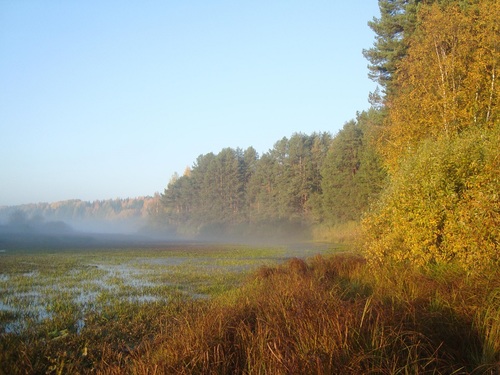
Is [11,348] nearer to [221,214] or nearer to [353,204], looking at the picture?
[353,204]

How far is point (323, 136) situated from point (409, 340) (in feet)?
230

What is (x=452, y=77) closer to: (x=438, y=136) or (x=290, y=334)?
(x=438, y=136)

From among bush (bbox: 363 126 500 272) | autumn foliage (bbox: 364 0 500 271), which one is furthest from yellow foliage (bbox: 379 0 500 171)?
bush (bbox: 363 126 500 272)

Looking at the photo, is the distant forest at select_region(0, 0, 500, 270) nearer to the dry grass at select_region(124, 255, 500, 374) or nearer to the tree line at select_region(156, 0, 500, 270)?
the tree line at select_region(156, 0, 500, 270)

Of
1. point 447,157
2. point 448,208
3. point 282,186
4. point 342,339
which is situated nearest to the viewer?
point 342,339

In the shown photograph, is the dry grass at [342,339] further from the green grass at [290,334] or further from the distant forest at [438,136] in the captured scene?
the distant forest at [438,136]

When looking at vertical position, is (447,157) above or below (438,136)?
below

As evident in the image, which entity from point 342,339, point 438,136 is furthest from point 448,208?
point 342,339

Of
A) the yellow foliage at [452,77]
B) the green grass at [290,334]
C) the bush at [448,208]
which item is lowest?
the green grass at [290,334]

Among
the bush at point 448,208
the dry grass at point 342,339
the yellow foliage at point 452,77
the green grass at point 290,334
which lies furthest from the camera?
the yellow foliage at point 452,77

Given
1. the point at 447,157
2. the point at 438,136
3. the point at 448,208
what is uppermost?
the point at 438,136

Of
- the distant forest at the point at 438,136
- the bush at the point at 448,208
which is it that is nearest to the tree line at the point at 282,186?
the distant forest at the point at 438,136

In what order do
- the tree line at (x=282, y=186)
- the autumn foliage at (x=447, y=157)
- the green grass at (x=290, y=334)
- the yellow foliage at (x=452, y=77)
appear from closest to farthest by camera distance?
the green grass at (x=290, y=334)
the autumn foliage at (x=447, y=157)
the yellow foliage at (x=452, y=77)
the tree line at (x=282, y=186)

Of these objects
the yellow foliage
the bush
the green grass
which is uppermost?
the yellow foliage
